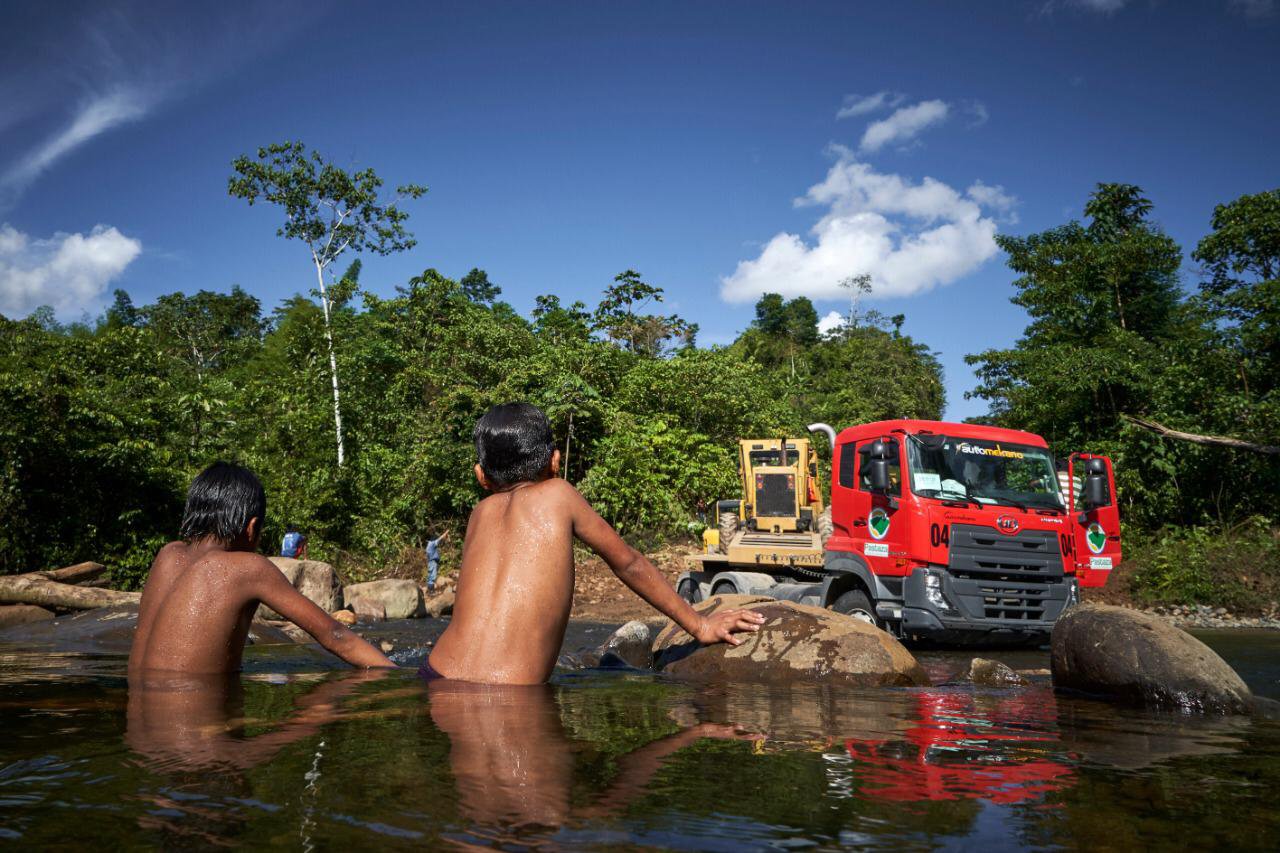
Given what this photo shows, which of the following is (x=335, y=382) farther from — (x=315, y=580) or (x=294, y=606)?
(x=294, y=606)

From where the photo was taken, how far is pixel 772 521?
13172mm

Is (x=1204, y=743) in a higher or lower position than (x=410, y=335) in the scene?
lower

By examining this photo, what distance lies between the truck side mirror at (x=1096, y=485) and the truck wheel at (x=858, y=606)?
2607 millimetres

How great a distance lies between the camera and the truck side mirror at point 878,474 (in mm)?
8984

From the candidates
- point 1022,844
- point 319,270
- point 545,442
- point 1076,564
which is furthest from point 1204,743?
point 319,270

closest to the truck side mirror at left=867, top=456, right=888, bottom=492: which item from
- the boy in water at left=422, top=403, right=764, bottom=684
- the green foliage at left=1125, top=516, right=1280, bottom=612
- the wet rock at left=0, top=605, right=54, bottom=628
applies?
the boy in water at left=422, top=403, right=764, bottom=684

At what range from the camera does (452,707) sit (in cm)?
311

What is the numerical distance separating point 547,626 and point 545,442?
738 millimetres

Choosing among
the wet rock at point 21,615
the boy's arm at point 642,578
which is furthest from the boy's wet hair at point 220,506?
the wet rock at point 21,615

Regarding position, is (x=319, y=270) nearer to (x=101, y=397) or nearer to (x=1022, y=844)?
(x=101, y=397)

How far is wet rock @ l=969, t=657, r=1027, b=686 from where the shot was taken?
230 inches

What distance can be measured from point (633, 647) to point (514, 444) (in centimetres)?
380

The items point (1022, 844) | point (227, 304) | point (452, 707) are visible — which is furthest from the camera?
point (227, 304)

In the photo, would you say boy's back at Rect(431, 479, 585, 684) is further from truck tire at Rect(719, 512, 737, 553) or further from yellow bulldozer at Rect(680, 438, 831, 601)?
truck tire at Rect(719, 512, 737, 553)
